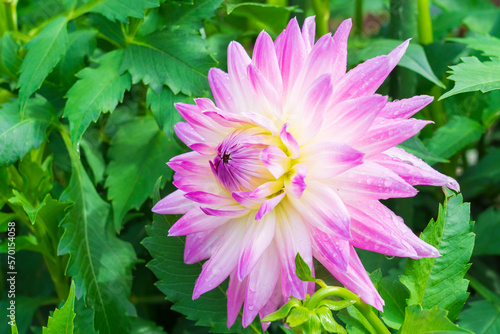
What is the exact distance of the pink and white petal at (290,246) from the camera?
0.41 meters

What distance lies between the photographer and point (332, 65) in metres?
0.46

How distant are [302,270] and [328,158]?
0.31 ft

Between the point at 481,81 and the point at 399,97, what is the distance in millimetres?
177

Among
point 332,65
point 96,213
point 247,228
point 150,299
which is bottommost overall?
point 150,299

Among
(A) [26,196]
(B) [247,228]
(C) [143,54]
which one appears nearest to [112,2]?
(C) [143,54]

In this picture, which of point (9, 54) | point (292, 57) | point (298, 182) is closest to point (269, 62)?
point (292, 57)

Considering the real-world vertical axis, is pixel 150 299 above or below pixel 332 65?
below

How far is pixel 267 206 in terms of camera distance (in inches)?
15.9

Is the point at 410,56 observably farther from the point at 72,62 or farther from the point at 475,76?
the point at 72,62

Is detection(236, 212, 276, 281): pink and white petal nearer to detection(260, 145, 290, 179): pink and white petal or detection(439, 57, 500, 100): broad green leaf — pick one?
detection(260, 145, 290, 179): pink and white petal

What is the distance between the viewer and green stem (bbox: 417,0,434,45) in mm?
699

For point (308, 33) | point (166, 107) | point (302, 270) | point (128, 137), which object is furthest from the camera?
point (128, 137)

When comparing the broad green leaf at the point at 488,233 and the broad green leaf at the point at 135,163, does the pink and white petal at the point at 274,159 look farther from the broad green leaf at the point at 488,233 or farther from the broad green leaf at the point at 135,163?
the broad green leaf at the point at 488,233

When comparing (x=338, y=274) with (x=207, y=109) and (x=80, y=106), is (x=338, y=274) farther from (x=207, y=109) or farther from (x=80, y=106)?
(x=80, y=106)
